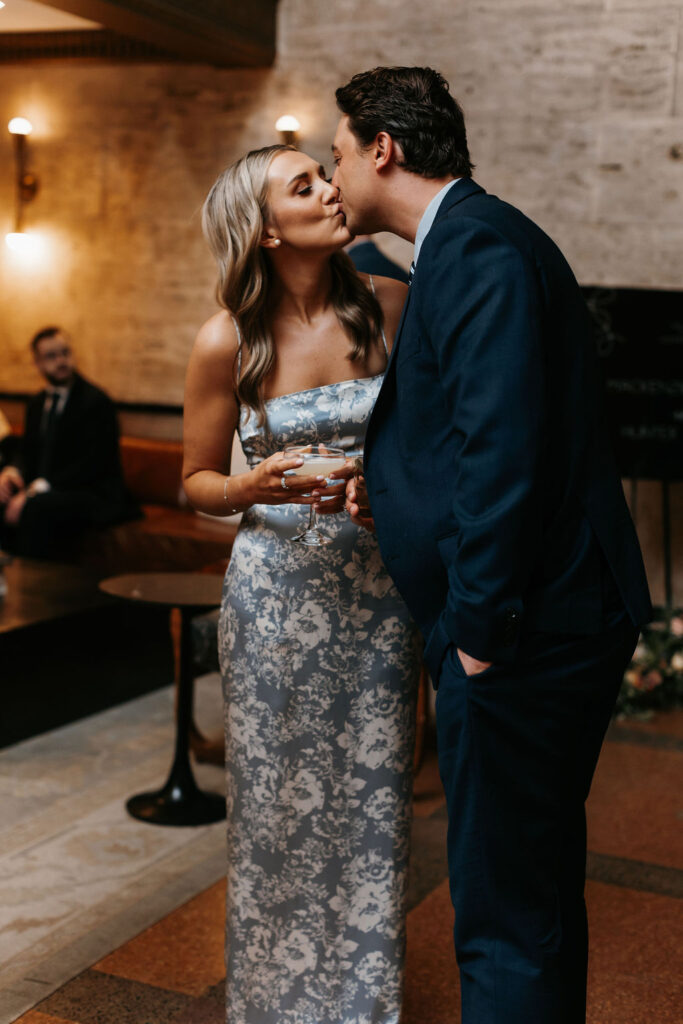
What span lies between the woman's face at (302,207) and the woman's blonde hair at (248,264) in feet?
0.07

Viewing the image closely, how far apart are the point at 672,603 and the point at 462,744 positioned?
4.33 m

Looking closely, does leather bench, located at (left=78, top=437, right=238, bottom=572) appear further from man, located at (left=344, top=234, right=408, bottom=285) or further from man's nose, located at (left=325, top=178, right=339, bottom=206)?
man's nose, located at (left=325, top=178, right=339, bottom=206)

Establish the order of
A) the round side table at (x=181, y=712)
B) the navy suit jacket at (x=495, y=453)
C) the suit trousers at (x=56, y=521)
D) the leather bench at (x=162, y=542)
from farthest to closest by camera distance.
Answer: the suit trousers at (x=56, y=521) → the leather bench at (x=162, y=542) → the round side table at (x=181, y=712) → the navy suit jacket at (x=495, y=453)

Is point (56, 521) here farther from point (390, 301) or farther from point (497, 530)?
point (497, 530)

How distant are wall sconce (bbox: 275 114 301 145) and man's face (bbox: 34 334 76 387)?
5.63ft

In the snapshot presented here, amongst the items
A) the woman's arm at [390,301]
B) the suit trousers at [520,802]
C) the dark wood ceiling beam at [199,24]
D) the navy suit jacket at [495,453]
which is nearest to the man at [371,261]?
the dark wood ceiling beam at [199,24]

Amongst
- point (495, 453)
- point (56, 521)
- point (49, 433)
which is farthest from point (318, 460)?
point (49, 433)

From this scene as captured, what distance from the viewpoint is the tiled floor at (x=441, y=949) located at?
8.63 ft

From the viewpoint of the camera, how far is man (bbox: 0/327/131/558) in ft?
20.8

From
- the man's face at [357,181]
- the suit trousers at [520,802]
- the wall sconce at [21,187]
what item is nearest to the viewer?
the suit trousers at [520,802]

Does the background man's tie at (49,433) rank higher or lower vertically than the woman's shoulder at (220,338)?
lower

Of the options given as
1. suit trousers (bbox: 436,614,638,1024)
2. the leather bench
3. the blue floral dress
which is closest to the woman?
the blue floral dress

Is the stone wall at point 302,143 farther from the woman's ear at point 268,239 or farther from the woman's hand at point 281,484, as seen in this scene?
the woman's hand at point 281,484

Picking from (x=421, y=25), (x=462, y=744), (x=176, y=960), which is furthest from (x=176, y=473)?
(x=462, y=744)
